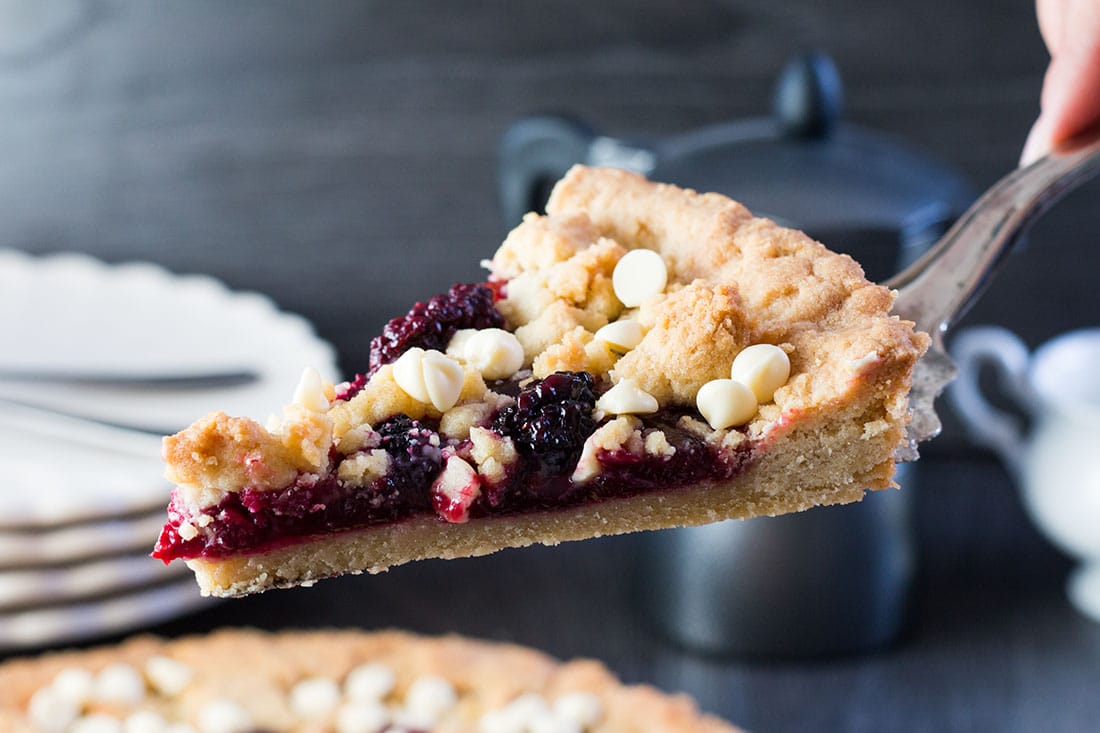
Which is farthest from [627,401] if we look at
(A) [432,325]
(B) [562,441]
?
(A) [432,325]

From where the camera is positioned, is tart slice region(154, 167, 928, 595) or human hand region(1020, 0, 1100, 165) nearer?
tart slice region(154, 167, 928, 595)

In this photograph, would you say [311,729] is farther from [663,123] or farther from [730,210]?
[663,123]

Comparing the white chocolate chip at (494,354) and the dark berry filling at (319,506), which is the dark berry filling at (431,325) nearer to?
the white chocolate chip at (494,354)

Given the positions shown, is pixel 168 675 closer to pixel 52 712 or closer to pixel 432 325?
pixel 52 712

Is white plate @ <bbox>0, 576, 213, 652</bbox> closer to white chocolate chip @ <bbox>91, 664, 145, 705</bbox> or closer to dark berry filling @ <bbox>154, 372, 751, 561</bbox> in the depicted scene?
white chocolate chip @ <bbox>91, 664, 145, 705</bbox>

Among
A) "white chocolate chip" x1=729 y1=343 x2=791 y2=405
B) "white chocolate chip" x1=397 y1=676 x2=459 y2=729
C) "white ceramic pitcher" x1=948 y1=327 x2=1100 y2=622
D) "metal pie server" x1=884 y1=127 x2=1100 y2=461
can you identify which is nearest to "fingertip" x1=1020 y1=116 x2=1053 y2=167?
"metal pie server" x1=884 y1=127 x2=1100 y2=461

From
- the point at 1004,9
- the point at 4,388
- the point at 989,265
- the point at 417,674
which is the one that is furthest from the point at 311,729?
the point at 1004,9

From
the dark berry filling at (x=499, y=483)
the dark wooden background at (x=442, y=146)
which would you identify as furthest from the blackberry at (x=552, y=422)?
→ the dark wooden background at (x=442, y=146)
